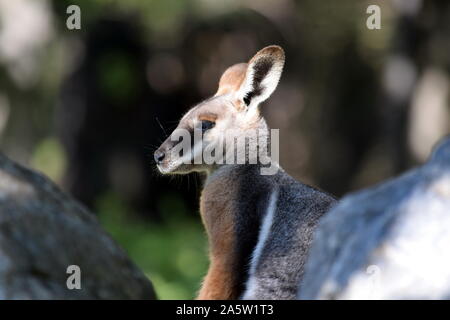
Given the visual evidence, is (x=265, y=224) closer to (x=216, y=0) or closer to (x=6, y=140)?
(x=216, y=0)

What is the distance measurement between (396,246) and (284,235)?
146cm

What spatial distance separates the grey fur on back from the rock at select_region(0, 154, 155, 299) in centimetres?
122

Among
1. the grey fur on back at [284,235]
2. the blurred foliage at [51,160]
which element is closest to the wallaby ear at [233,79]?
the grey fur on back at [284,235]

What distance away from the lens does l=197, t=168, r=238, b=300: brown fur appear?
4.99m

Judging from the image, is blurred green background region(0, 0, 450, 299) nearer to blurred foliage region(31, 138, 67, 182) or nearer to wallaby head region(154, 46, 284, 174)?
blurred foliage region(31, 138, 67, 182)

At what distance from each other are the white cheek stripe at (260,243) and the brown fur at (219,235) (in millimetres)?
176

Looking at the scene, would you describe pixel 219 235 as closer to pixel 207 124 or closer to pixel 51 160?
pixel 207 124

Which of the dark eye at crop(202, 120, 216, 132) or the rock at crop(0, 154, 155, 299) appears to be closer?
the rock at crop(0, 154, 155, 299)

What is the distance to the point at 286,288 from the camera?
15.1 ft

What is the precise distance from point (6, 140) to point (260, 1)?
8167 mm

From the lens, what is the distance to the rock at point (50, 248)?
518cm

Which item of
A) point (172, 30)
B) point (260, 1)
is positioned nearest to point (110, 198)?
point (172, 30)

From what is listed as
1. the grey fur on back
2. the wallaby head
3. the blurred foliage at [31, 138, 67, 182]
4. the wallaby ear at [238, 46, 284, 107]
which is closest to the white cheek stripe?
the grey fur on back

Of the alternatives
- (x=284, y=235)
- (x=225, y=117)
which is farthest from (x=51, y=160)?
(x=284, y=235)
